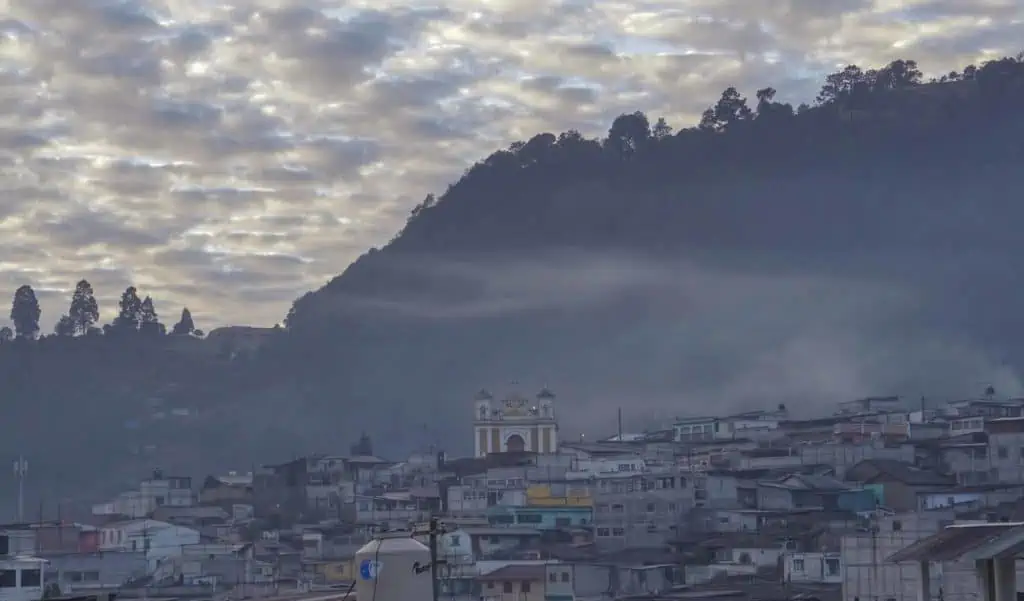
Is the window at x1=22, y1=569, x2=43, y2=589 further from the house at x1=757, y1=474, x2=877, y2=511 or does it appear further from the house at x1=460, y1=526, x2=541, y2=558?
the house at x1=757, y1=474, x2=877, y2=511

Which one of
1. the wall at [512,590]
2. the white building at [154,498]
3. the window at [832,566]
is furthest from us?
the white building at [154,498]

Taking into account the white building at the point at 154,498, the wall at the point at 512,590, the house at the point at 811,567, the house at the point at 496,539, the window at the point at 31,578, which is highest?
the white building at the point at 154,498

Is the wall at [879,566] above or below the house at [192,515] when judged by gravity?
below

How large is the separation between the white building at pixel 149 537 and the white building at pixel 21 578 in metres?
28.1

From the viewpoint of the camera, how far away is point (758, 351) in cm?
15988

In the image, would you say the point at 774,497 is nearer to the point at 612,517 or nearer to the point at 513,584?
the point at 612,517

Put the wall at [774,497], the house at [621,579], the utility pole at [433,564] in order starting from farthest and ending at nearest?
the wall at [774,497]
the house at [621,579]
the utility pole at [433,564]

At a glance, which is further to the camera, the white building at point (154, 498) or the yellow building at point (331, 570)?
the white building at point (154, 498)

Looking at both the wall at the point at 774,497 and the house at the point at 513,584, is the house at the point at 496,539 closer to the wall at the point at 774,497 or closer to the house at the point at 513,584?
the wall at the point at 774,497

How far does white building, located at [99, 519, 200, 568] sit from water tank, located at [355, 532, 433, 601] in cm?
5419

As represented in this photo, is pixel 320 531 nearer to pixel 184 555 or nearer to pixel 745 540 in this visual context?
pixel 184 555

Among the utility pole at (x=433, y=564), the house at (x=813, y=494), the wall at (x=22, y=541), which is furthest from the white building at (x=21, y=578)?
the house at (x=813, y=494)

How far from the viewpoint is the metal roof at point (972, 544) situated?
15367mm

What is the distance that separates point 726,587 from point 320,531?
1037 inches
